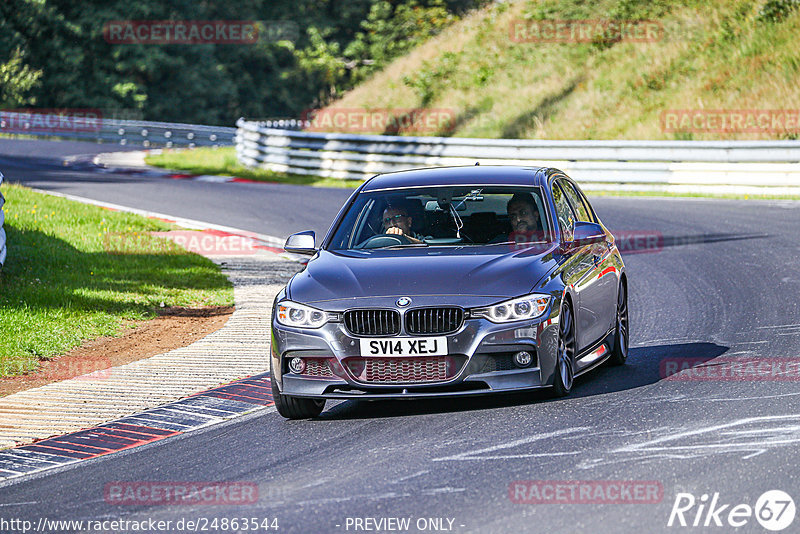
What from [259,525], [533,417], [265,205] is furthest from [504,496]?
[265,205]

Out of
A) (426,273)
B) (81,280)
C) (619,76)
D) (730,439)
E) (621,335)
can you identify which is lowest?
(619,76)

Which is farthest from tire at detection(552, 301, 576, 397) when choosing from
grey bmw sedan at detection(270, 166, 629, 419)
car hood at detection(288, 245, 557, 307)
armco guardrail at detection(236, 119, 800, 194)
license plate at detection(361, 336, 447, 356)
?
armco guardrail at detection(236, 119, 800, 194)

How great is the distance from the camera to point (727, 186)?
2586cm

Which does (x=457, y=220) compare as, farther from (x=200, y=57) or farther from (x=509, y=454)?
(x=200, y=57)

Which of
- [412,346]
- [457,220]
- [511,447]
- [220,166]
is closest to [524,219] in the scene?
[457,220]

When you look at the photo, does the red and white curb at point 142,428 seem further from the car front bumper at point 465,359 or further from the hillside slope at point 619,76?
the hillside slope at point 619,76

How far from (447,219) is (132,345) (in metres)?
4.01

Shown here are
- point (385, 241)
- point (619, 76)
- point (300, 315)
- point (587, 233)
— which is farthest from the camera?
point (619, 76)

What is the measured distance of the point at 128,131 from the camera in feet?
168

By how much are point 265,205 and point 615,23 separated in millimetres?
18344

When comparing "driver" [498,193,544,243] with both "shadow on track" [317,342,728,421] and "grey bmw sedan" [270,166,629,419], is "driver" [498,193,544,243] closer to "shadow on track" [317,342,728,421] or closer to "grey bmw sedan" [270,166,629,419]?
"grey bmw sedan" [270,166,629,419]

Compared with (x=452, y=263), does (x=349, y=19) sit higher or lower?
lower

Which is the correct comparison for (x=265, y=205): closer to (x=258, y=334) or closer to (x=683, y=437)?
(x=258, y=334)

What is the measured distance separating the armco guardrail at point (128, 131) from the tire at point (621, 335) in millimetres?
41659
